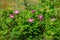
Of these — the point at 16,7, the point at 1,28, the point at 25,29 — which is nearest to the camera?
the point at 25,29

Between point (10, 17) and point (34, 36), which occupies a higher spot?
point (10, 17)

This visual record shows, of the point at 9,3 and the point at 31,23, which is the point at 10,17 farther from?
the point at 9,3

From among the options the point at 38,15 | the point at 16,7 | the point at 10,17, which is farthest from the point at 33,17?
the point at 16,7

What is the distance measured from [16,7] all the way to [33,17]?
0.96 metres

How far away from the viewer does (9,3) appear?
5.47 meters

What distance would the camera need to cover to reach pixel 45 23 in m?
4.29

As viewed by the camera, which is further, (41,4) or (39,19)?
(41,4)

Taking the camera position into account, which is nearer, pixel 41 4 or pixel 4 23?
pixel 4 23

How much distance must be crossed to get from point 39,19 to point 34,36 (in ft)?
1.02

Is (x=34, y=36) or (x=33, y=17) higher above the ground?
(x=33, y=17)

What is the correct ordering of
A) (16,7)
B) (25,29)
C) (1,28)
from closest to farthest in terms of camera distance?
(25,29) → (1,28) → (16,7)

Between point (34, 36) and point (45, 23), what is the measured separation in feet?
0.97

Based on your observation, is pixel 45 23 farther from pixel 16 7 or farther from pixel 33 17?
pixel 16 7

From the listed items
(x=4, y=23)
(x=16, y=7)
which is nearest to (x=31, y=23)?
(x=4, y=23)
